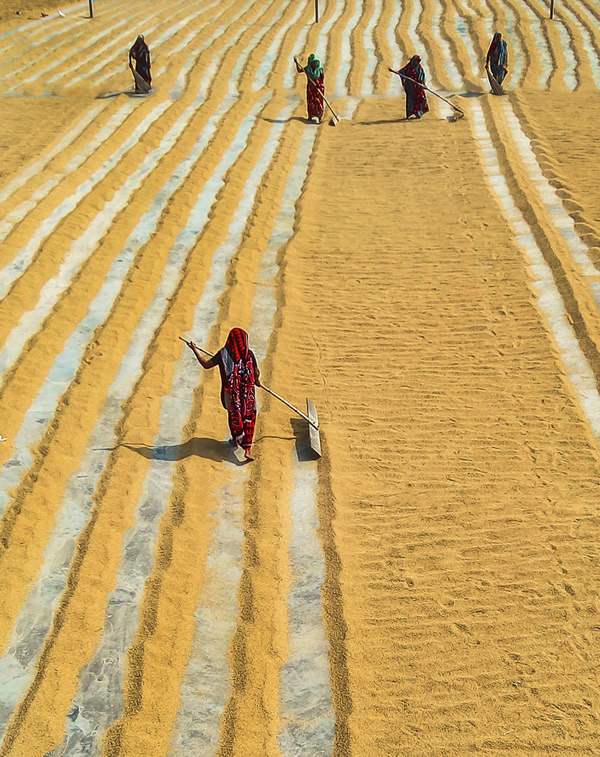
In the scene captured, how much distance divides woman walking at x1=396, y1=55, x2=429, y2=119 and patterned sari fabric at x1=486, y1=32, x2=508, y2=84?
6.77ft

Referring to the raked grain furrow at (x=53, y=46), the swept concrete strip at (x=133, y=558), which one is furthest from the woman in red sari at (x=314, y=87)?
the raked grain furrow at (x=53, y=46)

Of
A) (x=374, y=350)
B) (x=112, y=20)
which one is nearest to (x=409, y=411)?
(x=374, y=350)

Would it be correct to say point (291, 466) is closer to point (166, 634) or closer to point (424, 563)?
point (424, 563)

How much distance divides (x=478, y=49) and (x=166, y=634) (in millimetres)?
18933

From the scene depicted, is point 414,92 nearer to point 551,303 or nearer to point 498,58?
point 498,58

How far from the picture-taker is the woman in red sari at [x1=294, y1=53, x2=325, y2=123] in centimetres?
1633

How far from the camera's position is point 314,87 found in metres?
16.5

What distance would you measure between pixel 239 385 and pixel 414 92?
10.8 meters

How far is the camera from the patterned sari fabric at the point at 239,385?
24.1 feet

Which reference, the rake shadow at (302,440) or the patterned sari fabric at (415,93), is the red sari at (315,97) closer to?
the patterned sari fabric at (415,93)

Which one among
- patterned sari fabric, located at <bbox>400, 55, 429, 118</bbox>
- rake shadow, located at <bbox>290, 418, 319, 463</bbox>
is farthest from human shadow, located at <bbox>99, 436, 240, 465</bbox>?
patterned sari fabric, located at <bbox>400, 55, 429, 118</bbox>

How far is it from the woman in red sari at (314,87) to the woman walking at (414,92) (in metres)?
1.50

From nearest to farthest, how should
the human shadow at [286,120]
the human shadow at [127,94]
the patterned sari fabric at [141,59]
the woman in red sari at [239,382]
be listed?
the woman in red sari at [239,382] < the human shadow at [286,120] < the patterned sari fabric at [141,59] < the human shadow at [127,94]

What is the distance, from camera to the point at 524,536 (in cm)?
655
